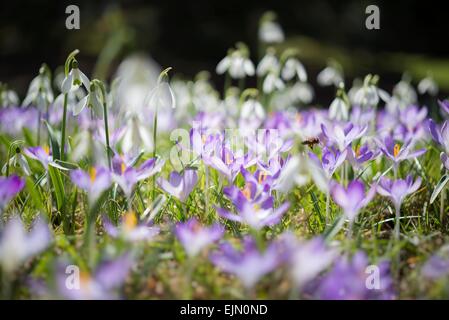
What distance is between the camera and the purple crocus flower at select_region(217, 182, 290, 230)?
1233 mm

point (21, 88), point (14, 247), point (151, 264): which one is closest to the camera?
point (14, 247)

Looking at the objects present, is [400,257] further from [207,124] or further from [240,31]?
[240,31]

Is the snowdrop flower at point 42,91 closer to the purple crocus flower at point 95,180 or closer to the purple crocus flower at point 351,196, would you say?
the purple crocus flower at point 95,180

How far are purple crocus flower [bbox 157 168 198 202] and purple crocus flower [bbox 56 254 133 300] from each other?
35cm

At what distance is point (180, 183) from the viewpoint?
4.62 feet

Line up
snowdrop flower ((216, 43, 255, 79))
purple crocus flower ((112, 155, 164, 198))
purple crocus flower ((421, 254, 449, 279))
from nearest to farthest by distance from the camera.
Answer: purple crocus flower ((421, 254, 449, 279)) < purple crocus flower ((112, 155, 164, 198)) < snowdrop flower ((216, 43, 255, 79))

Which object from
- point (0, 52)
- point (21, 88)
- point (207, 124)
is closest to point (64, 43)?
point (0, 52)

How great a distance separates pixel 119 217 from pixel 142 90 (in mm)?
450

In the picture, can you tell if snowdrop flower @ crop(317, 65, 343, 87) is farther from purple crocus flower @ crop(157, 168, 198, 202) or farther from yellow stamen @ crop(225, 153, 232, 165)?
purple crocus flower @ crop(157, 168, 198, 202)

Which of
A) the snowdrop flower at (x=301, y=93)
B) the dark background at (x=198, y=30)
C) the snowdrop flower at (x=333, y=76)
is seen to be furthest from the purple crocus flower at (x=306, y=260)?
the dark background at (x=198, y=30)

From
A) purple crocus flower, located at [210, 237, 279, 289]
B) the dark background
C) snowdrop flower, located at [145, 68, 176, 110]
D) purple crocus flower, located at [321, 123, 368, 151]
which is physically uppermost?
the dark background

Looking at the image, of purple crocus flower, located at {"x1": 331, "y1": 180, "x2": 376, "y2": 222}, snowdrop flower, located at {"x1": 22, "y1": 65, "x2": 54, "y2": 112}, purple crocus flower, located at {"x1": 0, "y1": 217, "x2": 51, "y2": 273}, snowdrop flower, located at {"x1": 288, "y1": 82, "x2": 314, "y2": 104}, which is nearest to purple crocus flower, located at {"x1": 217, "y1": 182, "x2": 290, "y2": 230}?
purple crocus flower, located at {"x1": 331, "y1": 180, "x2": 376, "y2": 222}

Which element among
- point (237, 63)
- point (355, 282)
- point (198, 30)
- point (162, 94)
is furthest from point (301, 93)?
point (198, 30)

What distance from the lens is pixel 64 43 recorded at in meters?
7.88
